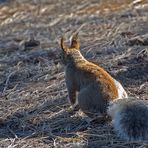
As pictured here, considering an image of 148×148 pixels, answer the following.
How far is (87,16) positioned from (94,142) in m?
6.59

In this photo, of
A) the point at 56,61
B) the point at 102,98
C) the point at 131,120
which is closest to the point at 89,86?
the point at 102,98

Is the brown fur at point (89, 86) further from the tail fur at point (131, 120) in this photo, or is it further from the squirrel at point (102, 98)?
the tail fur at point (131, 120)

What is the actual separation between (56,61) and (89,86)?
2.75 metres

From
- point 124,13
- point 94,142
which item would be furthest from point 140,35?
point 94,142

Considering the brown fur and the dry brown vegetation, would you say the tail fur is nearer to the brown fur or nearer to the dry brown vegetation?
the dry brown vegetation

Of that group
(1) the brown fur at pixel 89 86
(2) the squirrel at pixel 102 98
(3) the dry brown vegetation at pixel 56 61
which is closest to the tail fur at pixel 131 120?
(2) the squirrel at pixel 102 98

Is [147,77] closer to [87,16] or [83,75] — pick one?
[83,75]

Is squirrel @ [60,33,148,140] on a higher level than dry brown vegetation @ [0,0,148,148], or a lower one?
higher

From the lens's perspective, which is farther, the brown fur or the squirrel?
the brown fur

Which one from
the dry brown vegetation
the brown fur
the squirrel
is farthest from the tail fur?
the brown fur

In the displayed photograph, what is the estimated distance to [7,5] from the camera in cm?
1438

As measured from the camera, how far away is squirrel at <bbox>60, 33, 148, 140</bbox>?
19.5ft

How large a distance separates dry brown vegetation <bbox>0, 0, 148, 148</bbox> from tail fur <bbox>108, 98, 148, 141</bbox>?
116mm

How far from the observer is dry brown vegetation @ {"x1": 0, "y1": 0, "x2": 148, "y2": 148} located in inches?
261
